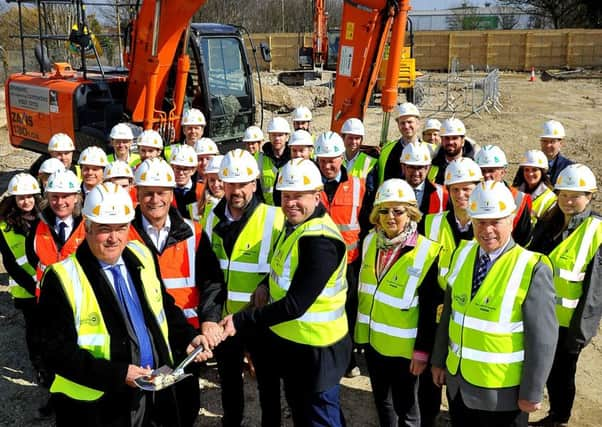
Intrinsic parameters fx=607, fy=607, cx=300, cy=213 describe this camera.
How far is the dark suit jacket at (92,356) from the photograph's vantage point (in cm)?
290

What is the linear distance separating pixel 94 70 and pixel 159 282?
8835 millimetres

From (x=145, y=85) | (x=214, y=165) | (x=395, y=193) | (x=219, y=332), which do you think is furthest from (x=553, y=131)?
(x=145, y=85)

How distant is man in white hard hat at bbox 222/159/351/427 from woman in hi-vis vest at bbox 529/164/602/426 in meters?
1.76

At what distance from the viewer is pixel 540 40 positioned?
34.2 meters

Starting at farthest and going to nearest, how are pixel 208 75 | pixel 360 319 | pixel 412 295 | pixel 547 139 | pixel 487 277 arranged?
pixel 208 75 < pixel 547 139 < pixel 360 319 < pixel 412 295 < pixel 487 277

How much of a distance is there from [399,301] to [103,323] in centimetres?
184

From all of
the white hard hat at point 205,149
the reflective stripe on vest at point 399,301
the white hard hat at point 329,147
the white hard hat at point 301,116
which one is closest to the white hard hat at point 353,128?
the white hard hat at point 329,147

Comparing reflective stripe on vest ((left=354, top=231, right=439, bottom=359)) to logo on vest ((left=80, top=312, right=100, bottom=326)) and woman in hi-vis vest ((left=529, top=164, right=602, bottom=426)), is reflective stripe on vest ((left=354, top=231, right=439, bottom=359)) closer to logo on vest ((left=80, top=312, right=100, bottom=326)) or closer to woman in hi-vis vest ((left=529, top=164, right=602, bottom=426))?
woman in hi-vis vest ((left=529, top=164, right=602, bottom=426))

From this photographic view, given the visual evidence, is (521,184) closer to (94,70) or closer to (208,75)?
(208,75)

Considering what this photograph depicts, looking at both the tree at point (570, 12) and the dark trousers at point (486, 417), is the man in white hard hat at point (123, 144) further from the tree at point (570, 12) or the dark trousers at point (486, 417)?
the tree at point (570, 12)

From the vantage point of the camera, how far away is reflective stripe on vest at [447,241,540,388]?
10.5 feet

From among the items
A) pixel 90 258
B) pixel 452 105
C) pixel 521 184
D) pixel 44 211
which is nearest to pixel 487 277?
pixel 90 258

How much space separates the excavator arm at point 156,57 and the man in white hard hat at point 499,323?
5.76m

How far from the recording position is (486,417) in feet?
11.0
